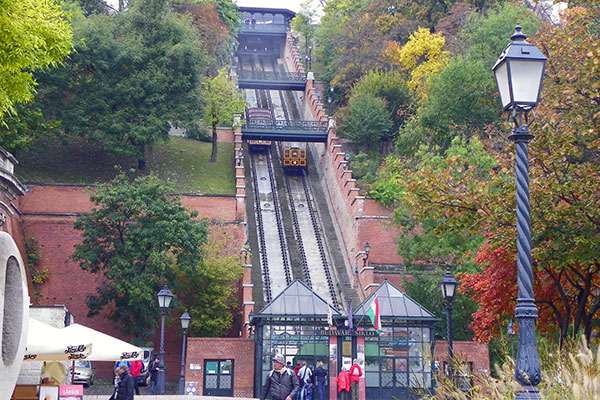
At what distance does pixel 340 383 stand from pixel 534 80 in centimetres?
1810

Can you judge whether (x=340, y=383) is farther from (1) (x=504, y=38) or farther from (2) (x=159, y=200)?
(1) (x=504, y=38)

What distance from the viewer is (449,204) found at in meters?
17.0

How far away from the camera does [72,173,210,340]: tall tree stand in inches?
1339

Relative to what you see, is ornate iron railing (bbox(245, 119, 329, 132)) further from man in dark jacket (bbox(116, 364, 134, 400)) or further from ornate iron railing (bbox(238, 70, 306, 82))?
man in dark jacket (bbox(116, 364, 134, 400))

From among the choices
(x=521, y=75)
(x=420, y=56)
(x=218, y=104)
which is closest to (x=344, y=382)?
(x=521, y=75)

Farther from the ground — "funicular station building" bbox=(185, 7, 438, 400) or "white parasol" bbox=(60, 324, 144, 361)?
"funicular station building" bbox=(185, 7, 438, 400)

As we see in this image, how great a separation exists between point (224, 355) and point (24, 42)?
20.1m

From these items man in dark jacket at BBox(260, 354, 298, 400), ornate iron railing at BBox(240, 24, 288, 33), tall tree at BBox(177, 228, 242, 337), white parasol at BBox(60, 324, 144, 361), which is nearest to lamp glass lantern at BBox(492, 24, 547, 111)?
man in dark jacket at BBox(260, 354, 298, 400)

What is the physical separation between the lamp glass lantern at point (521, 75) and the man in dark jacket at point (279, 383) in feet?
21.3

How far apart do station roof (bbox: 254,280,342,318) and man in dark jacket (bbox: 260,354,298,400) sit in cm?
1446

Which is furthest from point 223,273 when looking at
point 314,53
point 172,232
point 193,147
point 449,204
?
point 314,53

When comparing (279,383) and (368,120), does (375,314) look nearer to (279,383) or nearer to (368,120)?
(279,383)

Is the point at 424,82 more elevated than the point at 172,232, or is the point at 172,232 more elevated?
the point at 424,82

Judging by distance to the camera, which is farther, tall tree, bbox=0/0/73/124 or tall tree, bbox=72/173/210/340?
tall tree, bbox=72/173/210/340
